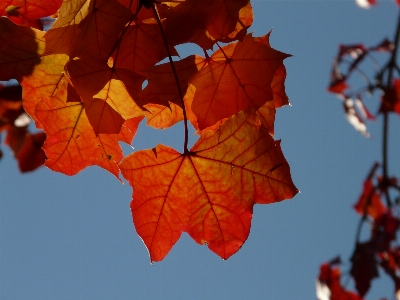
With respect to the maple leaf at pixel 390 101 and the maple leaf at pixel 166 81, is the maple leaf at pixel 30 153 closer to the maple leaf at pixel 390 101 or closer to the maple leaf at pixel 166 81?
the maple leaf at pixel 166 81

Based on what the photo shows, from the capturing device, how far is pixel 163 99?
1134mm

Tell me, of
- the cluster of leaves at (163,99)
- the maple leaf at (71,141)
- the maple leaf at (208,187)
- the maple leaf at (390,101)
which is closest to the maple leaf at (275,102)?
the cluster of leaves at (163,99)

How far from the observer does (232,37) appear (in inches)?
42.2

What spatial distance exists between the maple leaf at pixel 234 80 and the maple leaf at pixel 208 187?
8 cm

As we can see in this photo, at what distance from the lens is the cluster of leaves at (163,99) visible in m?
1.04

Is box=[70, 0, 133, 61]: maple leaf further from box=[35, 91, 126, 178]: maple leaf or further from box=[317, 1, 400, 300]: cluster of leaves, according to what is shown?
box=[317, 1, 400, 300]: cluster of leaves

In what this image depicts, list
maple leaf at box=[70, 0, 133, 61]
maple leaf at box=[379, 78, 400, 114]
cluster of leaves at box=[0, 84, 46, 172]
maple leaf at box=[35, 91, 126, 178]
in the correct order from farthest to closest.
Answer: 1. maple leaf at box=[379, 78, 400, 114]
2. cluster of leaves at box=[0, 84, 46, 172]
3. maple leaf at box=[35, 91, 126, 178]
4. maple leaf at box=[70, 0, 133, 61]

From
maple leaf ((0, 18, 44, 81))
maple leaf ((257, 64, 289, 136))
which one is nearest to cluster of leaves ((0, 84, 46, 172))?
maple leaf ((0, 18, 44, 81))

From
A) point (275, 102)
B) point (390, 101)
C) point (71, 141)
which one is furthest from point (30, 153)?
point (390, 101)

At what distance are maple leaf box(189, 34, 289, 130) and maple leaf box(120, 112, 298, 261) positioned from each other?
0.25 feet

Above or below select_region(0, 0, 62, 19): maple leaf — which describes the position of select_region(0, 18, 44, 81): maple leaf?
below

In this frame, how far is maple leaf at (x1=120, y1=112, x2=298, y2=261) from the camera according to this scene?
1.09 m

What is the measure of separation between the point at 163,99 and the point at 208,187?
0.82 ft

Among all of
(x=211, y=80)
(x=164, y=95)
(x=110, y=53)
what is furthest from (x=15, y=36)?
(x=211, y=80)
